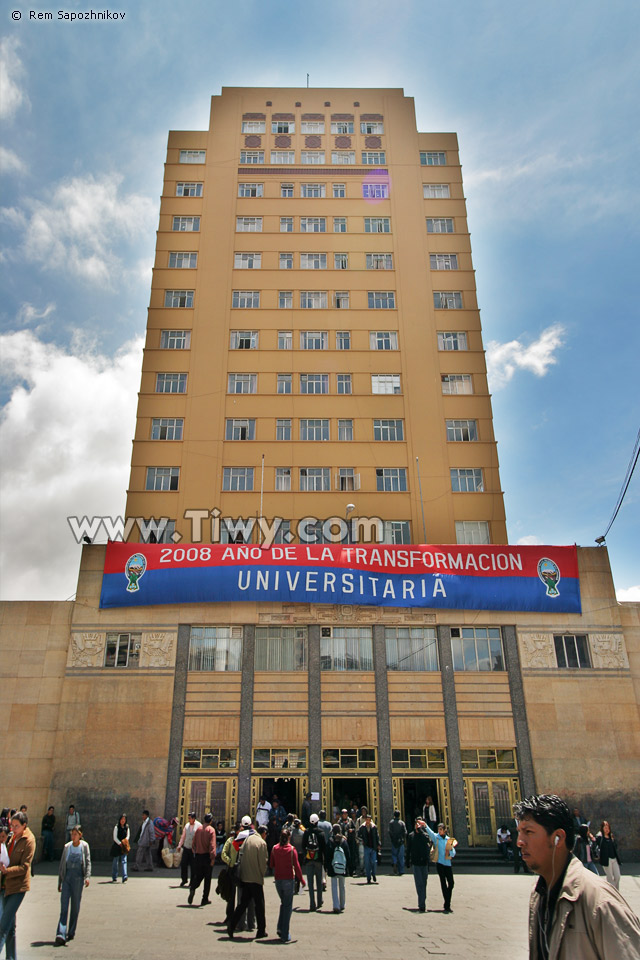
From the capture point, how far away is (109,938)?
39.1 ft

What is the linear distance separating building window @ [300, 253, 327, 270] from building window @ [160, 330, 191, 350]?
855 centimetres

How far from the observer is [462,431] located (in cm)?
3550

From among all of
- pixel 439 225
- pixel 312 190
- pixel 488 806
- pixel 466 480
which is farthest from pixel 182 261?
pixel 488 806

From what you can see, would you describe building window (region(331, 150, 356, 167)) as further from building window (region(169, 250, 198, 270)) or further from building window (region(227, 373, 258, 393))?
building window (region(227, 373, 258, 393))

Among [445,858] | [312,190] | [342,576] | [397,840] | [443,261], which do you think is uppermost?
[312,190]

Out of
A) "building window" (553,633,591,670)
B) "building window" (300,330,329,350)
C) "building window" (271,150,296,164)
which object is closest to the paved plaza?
"building window" (553,633,591,670)

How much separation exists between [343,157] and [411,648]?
3344 centimetres

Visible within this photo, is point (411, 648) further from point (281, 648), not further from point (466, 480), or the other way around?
point (466, 480)

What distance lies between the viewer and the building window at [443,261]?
39.6 metres

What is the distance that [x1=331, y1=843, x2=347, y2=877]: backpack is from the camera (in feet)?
47.7

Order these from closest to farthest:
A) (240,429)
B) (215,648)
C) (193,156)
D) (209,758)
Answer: (209,758)
(215,648)
(240,429)
(193,156)

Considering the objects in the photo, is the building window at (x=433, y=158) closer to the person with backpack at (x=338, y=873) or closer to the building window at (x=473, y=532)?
the building window at (x=473, y=532)

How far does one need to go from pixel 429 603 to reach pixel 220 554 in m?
9.61

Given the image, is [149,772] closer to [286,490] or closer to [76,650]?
[76,650]
